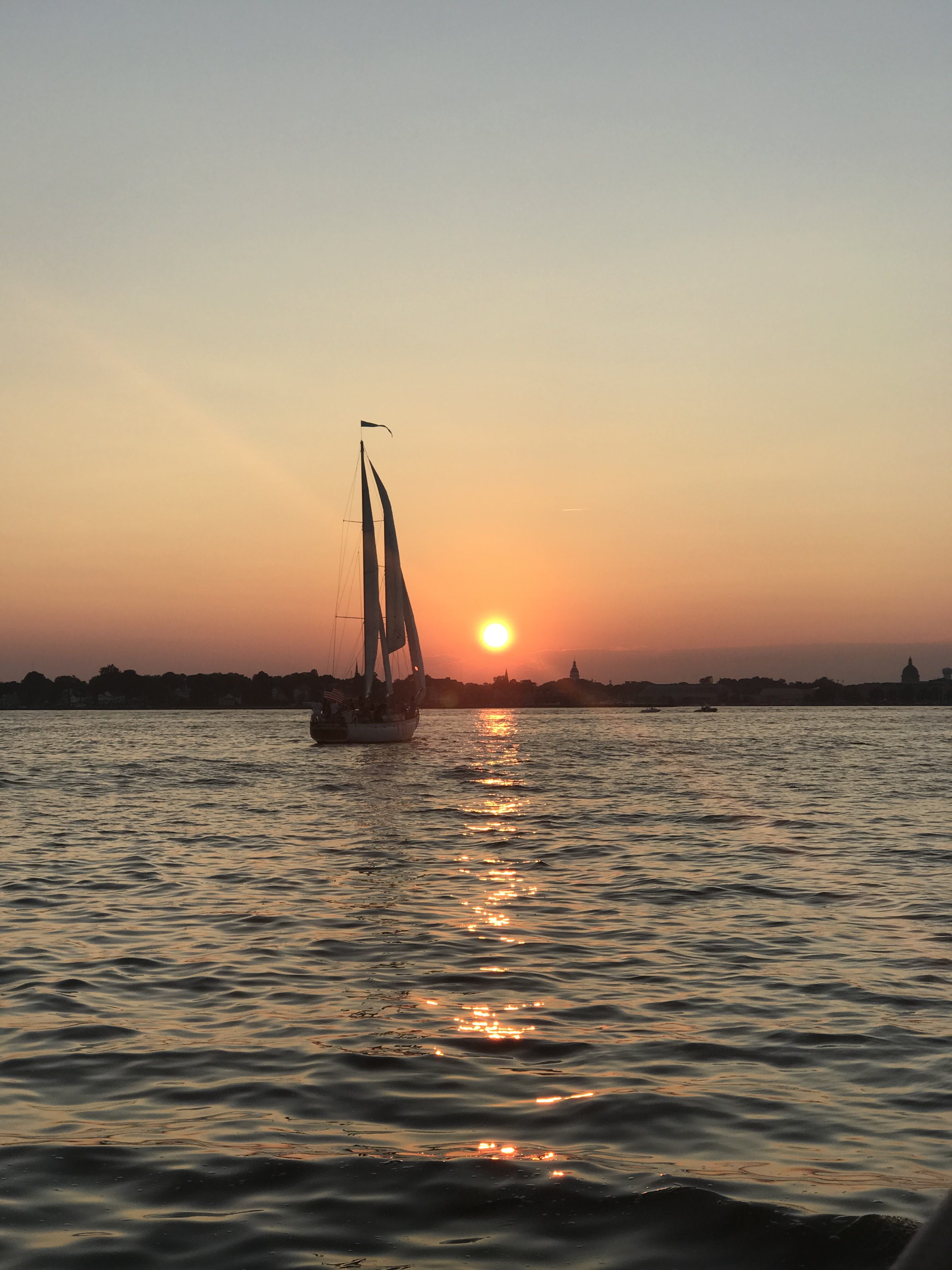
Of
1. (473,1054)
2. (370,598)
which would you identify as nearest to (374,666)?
(370,598)

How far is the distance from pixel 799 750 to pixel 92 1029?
76776 mm

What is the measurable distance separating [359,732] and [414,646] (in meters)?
11.6

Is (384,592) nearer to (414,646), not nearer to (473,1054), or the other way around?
(414,646)

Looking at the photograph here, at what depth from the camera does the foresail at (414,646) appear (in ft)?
269

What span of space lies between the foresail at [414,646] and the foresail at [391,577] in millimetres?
1514

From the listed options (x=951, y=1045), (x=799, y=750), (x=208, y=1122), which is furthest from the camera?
(x=799, y=750)

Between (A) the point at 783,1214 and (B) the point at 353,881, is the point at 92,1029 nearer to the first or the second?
(A) the point at 783,1214

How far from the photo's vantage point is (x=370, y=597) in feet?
247

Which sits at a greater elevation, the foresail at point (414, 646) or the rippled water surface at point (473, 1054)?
the foresail at point (414, 646)

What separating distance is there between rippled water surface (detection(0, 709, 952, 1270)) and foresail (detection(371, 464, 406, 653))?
53.6 metres

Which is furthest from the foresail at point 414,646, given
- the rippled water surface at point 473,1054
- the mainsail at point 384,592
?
the rippled water surface at point 473,1054

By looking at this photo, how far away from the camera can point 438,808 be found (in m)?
35.3

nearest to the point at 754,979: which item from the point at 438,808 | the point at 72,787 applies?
the point at 438,808

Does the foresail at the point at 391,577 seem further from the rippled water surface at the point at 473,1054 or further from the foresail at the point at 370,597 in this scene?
the rippled water surface at the point at 473,1054
